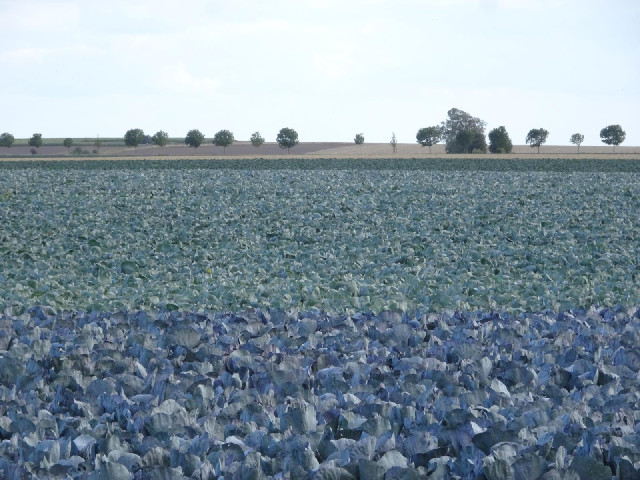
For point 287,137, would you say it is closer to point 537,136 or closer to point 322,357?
point 537,136

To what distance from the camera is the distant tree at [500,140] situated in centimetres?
10781

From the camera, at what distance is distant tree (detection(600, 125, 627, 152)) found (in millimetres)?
123438

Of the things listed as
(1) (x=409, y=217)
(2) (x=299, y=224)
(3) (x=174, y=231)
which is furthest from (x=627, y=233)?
(3) (x=174, y=231)

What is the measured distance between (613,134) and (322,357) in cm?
12742

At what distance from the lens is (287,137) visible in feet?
388

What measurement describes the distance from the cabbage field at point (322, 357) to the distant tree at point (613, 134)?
115 metres

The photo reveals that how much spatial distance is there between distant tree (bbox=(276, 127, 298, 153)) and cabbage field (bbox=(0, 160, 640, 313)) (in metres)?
88.8

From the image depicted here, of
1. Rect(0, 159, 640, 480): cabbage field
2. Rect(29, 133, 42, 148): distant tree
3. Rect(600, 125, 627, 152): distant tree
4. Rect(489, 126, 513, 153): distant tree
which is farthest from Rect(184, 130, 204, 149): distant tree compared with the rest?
Rect(0, 159, 640, 480): cabbage field

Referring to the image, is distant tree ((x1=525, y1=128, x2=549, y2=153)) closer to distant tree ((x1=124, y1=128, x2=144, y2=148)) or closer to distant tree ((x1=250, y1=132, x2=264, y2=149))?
distant tree ((x1=250, y1=132, x2=264, y2=149))

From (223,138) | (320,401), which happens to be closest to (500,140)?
(223,138)

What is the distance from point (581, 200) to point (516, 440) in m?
21.1

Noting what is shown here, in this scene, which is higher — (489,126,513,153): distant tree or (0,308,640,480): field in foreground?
(489,126,513,153): distant tree

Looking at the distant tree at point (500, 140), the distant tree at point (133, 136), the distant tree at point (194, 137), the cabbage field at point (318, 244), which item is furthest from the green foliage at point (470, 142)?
the cabbage field at point (318, 244)

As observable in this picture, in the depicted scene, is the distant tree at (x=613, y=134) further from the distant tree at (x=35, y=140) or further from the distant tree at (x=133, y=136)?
the distant tree at (x=35, y=140)
